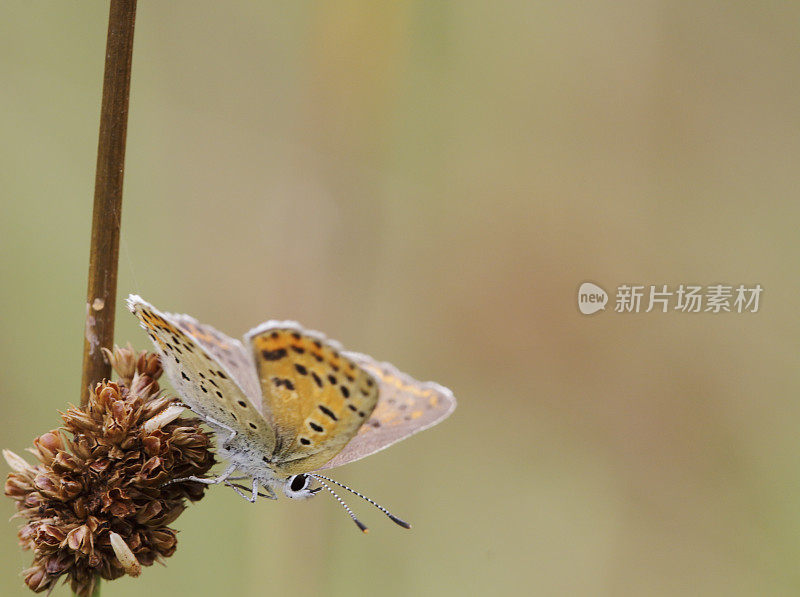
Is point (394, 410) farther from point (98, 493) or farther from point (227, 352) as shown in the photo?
point (98, 493)

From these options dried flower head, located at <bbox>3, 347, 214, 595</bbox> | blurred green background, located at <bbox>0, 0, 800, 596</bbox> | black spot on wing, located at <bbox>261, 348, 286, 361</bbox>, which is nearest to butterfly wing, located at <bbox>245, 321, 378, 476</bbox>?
black spot on wing, located at <bbox>261, 348, 286, 361</bbox>

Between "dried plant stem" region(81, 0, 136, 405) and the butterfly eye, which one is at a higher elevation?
"dried plant stem" region(81, 0, 136, 405)

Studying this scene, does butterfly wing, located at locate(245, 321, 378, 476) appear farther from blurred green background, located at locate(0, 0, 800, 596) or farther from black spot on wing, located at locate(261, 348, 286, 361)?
blurred green background, located at locate(0, 0, 800, 596)

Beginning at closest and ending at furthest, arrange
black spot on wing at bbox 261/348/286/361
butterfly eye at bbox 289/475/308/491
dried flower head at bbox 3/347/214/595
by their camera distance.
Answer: dried flower head at bbox 3/347/214/595, black spot on wing at bbox 261/348/286/361, butterfly eye at bbox 289/475/308/491

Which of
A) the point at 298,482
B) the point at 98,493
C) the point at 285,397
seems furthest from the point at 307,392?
the point at 98,493

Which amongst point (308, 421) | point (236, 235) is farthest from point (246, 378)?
point (236, 235)

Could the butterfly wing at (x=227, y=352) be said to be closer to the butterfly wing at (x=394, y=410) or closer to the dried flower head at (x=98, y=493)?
the dried flower head at (x=98, y=493)
